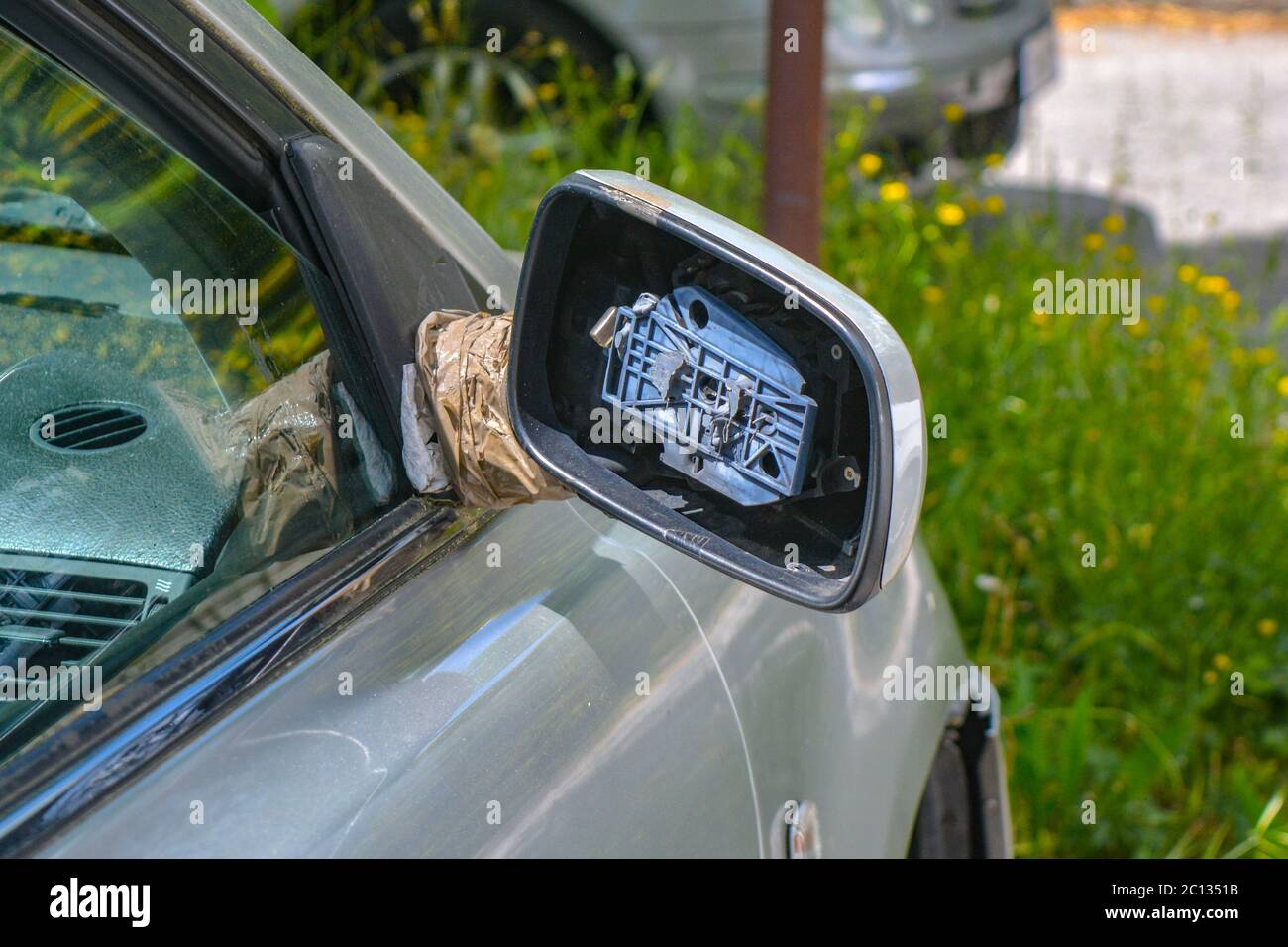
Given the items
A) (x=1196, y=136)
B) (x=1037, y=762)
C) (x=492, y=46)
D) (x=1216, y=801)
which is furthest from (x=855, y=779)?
(x=1196, y=136)

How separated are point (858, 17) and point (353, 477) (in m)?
4.81

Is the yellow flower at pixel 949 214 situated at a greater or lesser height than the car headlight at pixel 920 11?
lesser

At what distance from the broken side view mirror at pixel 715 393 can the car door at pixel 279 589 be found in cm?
15

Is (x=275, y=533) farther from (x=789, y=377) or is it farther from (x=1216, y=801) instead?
(x=1216, y=801)

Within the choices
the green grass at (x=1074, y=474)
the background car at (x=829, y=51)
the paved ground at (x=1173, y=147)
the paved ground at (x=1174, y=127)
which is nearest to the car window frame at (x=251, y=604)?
the green grass at (x=1074, y=474)

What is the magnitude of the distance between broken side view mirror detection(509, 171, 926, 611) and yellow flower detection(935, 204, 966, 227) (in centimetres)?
337

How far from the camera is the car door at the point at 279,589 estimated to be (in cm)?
113

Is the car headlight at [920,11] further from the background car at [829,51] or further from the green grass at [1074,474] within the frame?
the green grass at [1074,474]

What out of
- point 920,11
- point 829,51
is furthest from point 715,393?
point 920,11

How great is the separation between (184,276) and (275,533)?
0.25m

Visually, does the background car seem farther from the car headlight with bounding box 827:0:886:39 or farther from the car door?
the car door

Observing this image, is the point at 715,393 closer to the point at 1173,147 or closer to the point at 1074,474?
the point at 1074,474

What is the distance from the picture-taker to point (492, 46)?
3.44 meters

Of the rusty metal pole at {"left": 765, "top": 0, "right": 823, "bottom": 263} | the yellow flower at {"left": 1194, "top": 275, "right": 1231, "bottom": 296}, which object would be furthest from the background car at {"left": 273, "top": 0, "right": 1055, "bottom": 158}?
the rusty metal pole at {"left": 765, "top": 0, "right": 823, "bottom": 263}
